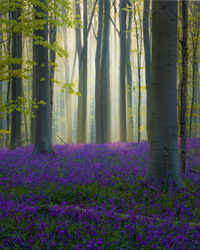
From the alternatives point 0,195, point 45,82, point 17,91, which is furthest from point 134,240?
point 17,91

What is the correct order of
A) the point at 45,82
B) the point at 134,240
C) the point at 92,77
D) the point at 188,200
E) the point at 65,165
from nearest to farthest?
the point at 134,240 < the point at 188,200 < the point at 65,165 < the point at 45,82 < the point at 92,77

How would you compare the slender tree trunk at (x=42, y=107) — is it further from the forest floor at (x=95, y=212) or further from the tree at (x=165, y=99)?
the tree at (x=165, y=99)

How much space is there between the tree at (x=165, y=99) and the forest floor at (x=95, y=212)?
0.56 m

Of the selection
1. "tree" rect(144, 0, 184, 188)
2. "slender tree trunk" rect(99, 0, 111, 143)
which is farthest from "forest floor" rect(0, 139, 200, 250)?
"slender tree trunk" rect(99, 0, 111, 143)

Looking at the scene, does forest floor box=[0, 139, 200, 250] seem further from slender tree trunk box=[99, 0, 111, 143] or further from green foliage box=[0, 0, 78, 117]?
slender tree trunk box=[99, 0, 111, 143]

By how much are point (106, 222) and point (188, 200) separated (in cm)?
200

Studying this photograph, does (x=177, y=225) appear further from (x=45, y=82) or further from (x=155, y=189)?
A: (x=45, y=82)

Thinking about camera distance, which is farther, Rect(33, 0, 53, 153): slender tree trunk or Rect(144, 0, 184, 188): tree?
Rect(33, 0, 53, 153): slender tree trunk

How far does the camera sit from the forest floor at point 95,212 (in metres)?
2.96

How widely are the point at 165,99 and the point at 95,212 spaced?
9.74 feet

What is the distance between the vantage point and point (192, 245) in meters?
2.78

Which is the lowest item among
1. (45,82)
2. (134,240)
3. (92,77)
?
(134,240)

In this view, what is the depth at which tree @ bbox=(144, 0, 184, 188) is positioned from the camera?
5.23 m

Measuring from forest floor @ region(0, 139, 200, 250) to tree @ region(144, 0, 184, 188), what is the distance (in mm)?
563
